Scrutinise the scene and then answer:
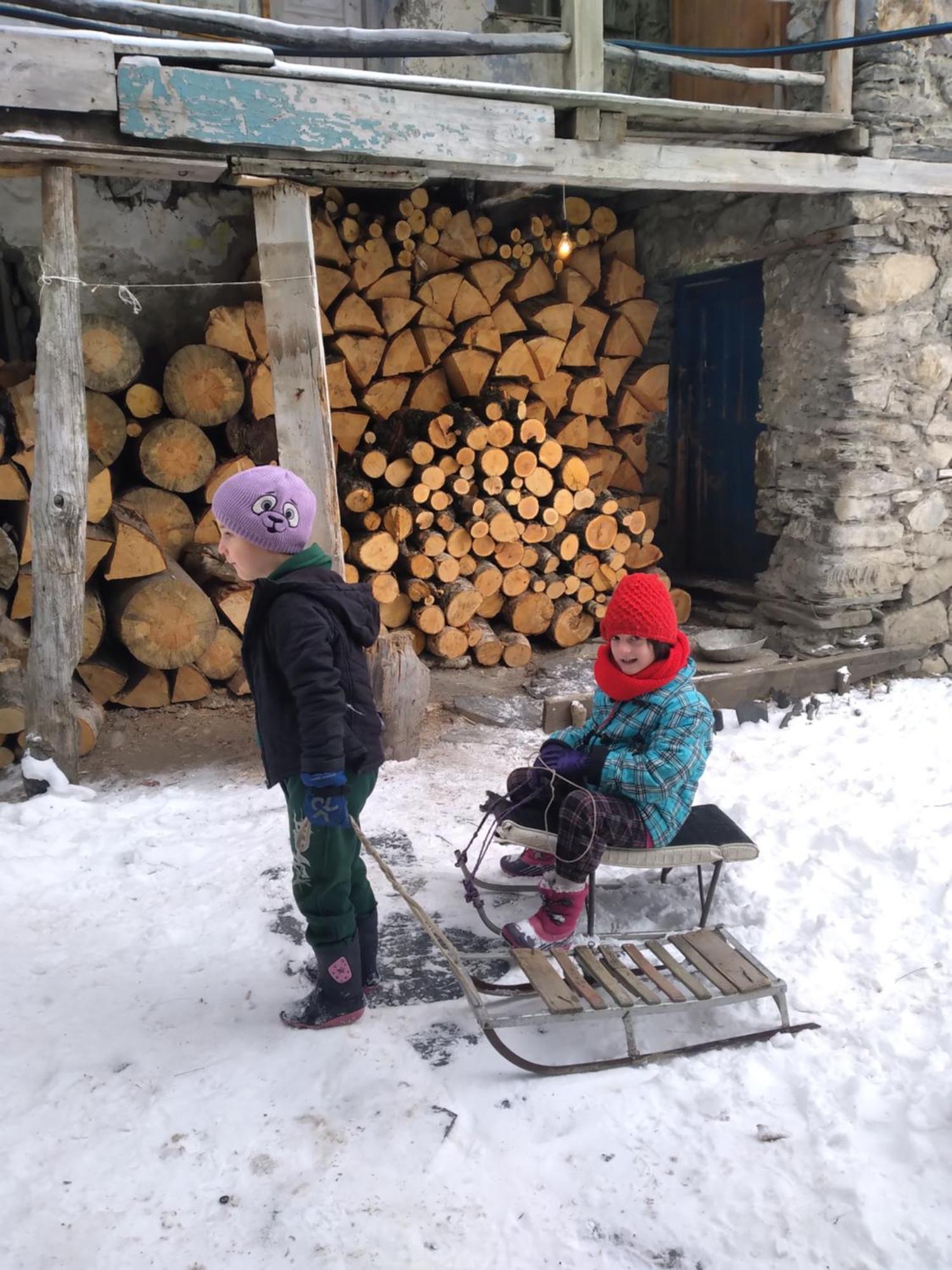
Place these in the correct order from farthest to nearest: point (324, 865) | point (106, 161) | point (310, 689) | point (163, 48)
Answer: point (106, 161) < point (163, 48) < point (324, 865) < point (310, 689)

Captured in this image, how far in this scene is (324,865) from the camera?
2.50 meters

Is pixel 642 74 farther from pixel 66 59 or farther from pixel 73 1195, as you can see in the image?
pixel 73 1195

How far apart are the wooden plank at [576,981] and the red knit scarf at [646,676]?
0.76 meters

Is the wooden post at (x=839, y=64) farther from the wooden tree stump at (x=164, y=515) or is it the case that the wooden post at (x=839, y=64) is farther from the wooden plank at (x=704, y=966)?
the wooden plank at (x=704, y=966)

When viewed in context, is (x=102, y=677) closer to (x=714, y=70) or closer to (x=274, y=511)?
(x=274, y=511)

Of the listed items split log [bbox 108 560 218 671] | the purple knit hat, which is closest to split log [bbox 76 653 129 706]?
split log [bbox 108 560 218 671]

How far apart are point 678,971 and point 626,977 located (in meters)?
0.14

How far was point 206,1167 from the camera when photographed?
2176mm

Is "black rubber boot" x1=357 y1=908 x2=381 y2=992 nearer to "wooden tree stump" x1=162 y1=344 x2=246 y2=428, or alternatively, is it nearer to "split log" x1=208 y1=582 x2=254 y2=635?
"split log" x1=208 y1=582 x2=254 y2=635

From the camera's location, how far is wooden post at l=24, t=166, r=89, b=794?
3951 millimetres

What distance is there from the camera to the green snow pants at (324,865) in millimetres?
2490

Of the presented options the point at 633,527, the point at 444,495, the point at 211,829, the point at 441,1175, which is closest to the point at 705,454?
the point at 633,527

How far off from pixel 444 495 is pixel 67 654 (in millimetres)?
2410

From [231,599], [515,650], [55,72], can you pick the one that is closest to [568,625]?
[515,650]
